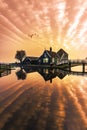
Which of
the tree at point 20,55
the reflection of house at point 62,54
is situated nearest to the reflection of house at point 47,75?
the reflection of house at point 62,54

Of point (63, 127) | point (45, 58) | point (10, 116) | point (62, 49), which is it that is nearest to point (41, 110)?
point (10, 116)

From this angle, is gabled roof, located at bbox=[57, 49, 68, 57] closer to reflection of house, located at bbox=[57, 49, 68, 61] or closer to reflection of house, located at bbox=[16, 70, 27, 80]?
reflection of house, located at bbox=[57, 49, 68, 61]

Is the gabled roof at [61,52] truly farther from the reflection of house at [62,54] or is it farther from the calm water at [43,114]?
the calm water at [43,114]

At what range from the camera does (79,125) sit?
1448cm

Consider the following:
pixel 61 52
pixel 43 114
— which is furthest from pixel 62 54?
pixel 43 114

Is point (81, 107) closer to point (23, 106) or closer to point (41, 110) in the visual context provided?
point (41, 110)

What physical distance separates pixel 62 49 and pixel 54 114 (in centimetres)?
12967

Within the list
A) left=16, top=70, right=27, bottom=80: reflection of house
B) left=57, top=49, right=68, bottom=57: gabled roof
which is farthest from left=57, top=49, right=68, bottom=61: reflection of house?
left=16, top=70, right=27, bottom=80: reflection of house

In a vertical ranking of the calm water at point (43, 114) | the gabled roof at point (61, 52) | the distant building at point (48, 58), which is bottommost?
the calm water at point (43, 114)

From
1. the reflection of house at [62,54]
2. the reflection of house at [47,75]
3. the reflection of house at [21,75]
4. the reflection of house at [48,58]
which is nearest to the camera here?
the reflection of house at [47,75]

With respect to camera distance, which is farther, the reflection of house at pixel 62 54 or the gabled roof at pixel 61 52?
the gabled roof at pixel 61 52

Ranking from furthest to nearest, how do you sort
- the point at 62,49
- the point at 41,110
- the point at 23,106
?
the point at 62,49 → the point at 23,106 → the point at 41,110

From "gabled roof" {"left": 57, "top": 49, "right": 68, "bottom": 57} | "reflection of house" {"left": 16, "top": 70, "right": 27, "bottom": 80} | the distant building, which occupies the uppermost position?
"gabled roof" {"left": 57, "top": 49, "right": 68, "bottom": 57}

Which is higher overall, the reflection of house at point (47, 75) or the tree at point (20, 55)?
the tree at point (20, 55)
